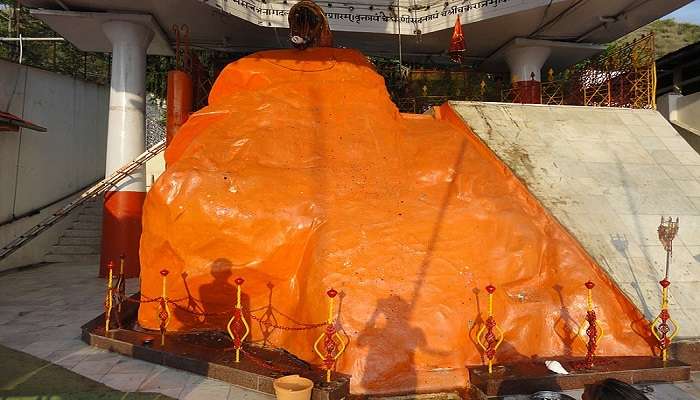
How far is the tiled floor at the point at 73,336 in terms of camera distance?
18.4 ft

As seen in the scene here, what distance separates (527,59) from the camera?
18172 mm

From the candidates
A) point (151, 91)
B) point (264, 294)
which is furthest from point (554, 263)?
point (151, 91)

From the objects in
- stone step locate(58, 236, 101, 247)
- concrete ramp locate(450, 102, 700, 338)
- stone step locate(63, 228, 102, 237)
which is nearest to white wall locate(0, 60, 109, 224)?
stone step locate(63, 228, 102, 237)

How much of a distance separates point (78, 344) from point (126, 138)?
8271 millimetres

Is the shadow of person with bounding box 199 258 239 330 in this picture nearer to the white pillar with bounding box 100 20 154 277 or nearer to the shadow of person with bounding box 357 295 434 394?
the shadow of person with bounding box 357 295 434 394

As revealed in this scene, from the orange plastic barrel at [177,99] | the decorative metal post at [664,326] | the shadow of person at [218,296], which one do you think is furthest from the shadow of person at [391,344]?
the orange plastic barrel at [177,99]

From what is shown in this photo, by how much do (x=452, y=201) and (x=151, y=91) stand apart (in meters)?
21.3

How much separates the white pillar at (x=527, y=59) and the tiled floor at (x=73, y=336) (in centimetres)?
1680

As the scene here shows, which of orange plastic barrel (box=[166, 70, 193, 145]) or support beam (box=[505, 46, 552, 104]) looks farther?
support beam (box=[505, 46, 552, 104])

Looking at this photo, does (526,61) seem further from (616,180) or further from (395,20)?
(616,180)

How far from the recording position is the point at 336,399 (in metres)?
5.03

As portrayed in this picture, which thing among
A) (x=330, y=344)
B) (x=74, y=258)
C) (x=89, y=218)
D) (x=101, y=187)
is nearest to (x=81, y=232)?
(x=89, y=218)

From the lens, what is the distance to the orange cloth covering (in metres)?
6.00

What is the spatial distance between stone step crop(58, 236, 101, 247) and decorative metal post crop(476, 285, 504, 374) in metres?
16.7
